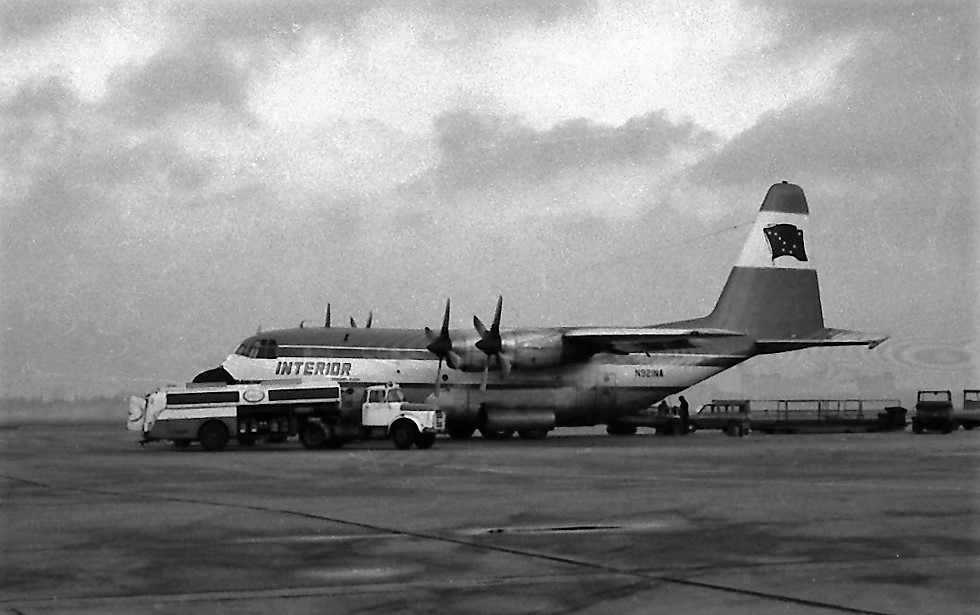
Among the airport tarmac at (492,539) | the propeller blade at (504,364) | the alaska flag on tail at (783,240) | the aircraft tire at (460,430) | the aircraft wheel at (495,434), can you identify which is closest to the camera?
the airport tarmac at (492,539)

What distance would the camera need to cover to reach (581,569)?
547 inches

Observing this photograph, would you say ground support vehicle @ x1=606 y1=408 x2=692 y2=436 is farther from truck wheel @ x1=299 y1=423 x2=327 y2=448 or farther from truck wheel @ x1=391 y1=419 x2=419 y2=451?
truck wheel @ x1=299 y1=423 x2=327 y2=448

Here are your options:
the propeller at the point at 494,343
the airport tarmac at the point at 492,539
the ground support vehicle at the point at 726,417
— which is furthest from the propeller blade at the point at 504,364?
the airport tarmac at the point at 492,539

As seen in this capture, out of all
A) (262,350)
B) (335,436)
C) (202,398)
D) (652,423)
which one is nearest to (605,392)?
(652,423)

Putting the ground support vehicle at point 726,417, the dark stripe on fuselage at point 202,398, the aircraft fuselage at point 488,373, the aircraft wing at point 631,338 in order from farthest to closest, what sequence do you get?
the ground support vehicle at point 726,417 < the aircraft wing at point 631,338 < the aircraft fuselage at point 488,373 < the dark stripe on fuselage at point 202,398

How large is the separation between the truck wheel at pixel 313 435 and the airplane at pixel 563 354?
1.93 metres

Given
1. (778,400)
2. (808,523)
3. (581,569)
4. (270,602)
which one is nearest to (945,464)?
(808,523)

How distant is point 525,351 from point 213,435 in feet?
→ 48.8

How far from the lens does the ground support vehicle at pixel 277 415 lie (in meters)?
41.8

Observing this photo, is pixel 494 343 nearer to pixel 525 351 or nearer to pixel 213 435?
pixel 525 351

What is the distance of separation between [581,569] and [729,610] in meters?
2.83

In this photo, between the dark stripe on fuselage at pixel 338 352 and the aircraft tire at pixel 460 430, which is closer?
the dark stripe on fuselage at pixel 338 352

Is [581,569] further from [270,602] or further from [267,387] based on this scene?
[267,387]

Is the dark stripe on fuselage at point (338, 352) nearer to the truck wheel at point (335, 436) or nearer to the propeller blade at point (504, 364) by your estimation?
the propeller blade at point (504, 364)
